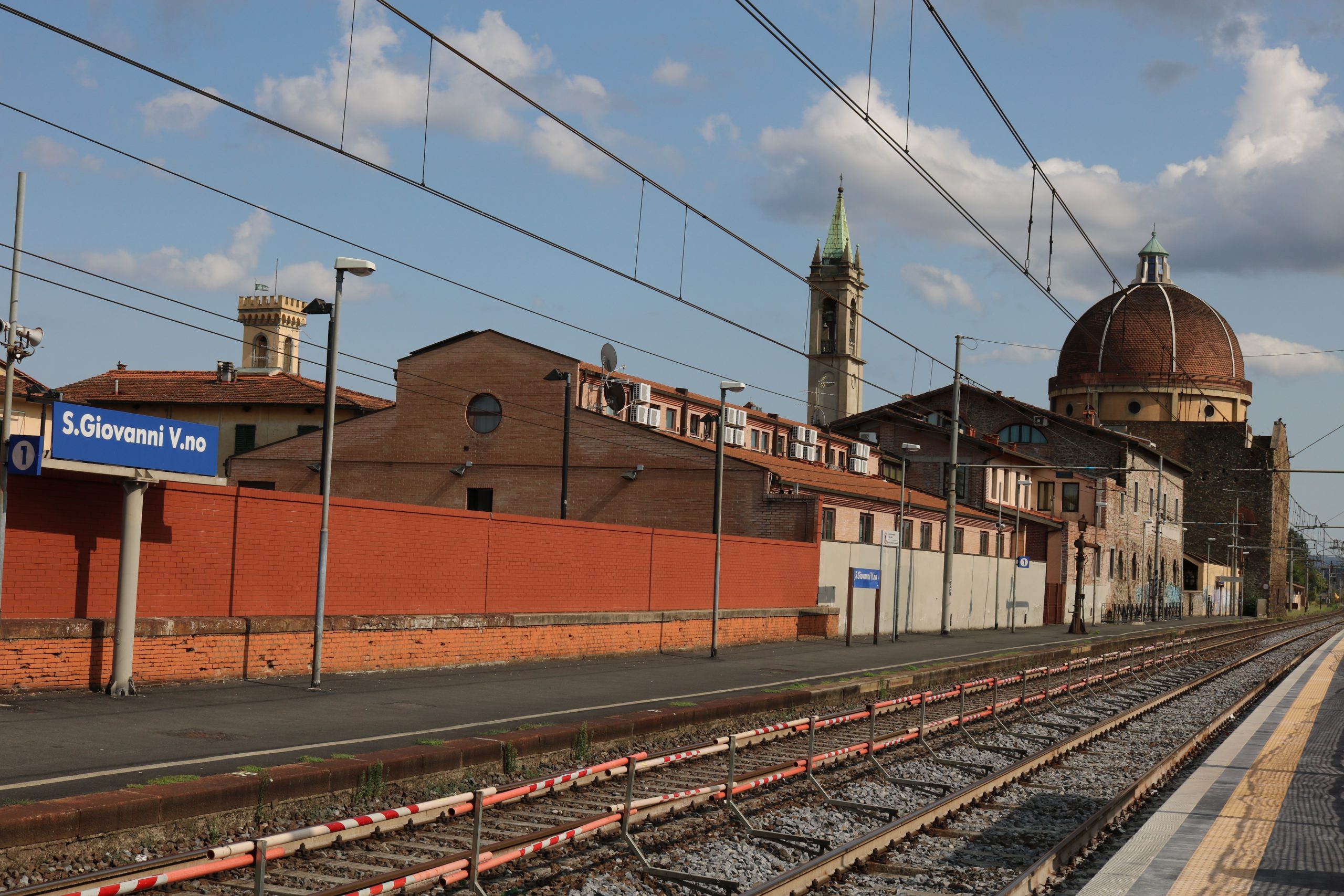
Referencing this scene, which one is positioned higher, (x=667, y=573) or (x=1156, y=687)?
(x=667, y=573)

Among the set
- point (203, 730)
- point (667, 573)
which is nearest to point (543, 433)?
point (667, 573)

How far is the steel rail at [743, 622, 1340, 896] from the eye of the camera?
8.44 m

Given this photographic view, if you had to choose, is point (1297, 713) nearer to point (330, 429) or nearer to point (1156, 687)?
point (1156, 687)

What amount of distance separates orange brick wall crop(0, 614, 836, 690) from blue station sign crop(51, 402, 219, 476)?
6.42 feet

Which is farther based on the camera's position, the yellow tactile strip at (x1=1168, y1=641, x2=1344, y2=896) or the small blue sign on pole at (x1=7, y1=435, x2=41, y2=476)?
the small blue sign on pole at (x1=7, y1=435, x2=41, y2=476)

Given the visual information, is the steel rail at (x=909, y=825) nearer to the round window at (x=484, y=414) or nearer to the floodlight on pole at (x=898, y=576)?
the floodlight on pole at (x=898, y=576)

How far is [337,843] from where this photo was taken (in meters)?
9.00

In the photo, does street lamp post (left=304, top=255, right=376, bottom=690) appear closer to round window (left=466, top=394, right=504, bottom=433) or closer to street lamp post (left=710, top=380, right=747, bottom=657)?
street lamp post (left=710, top=380, right=747, bottom=657)

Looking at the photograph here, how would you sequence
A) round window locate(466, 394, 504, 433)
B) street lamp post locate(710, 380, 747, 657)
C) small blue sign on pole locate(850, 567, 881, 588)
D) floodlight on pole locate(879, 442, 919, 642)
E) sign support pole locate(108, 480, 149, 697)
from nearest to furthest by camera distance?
sign support pole locate(108, 480, 149, 697) < street lamp post locate(710, 380, 747, 657) < small blue sign on pole locate(850, 567, 881, 588) < floodlight on pole locate(879, 442, 919, 642) < round window locate(466, 394, 504, 433)

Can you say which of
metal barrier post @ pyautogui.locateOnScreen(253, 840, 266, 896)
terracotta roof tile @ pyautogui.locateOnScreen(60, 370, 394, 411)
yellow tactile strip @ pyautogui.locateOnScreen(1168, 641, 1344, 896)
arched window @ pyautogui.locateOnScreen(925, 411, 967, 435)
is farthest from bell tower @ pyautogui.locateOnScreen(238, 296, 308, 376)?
metal barrier post @ pyautogui.locateOnScreen(253, 840, 266, 896)

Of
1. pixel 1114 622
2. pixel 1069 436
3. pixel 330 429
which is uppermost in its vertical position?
pixel 1069 436

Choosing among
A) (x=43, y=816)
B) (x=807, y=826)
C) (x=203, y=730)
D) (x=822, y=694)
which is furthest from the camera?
(x=822, y=694)

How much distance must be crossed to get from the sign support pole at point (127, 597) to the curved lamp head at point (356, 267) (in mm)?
3825

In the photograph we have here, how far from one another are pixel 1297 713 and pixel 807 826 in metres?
13.4
